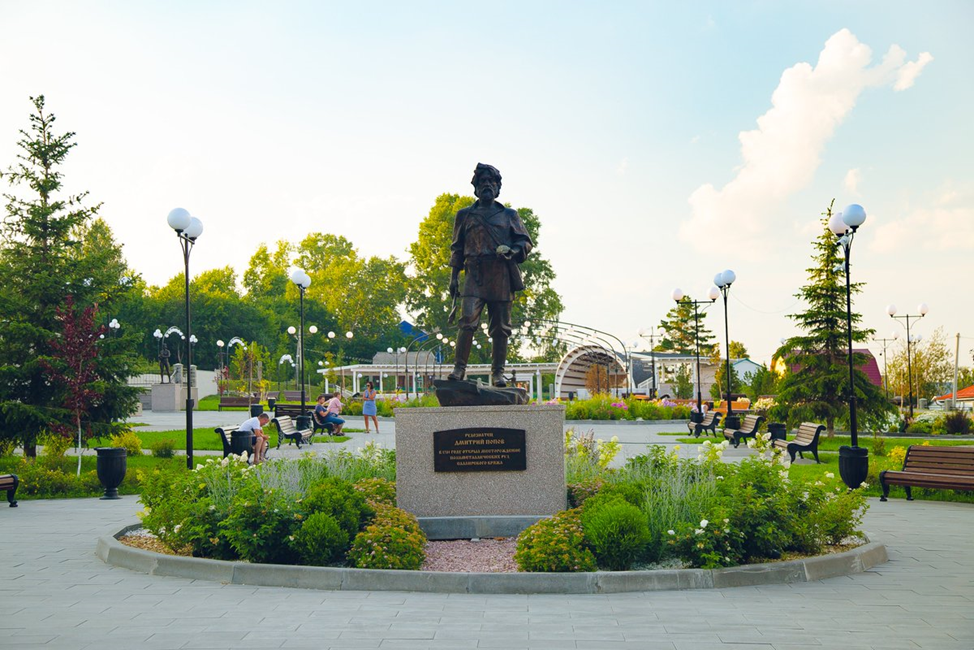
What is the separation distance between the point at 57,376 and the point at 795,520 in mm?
14229

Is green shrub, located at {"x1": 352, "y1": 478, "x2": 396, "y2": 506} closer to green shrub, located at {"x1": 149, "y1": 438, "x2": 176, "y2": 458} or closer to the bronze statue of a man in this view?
the bronze statue of a man

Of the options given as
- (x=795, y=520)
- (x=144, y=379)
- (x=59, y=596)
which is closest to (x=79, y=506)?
(x=59, y=596)

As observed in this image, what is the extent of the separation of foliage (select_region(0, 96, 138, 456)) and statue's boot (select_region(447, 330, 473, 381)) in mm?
10013

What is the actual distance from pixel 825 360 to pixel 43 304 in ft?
63.0

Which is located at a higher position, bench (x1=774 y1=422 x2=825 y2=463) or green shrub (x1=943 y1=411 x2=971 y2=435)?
bench (x1=774 y1=422 x2=825 y2=463)

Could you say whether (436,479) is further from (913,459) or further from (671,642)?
(913,459)

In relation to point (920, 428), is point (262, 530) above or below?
above

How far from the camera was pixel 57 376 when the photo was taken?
1619cm

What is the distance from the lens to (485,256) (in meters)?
10.0

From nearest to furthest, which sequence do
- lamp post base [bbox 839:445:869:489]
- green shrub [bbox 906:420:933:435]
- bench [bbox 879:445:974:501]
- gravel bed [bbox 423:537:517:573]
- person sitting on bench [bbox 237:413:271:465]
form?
gravel bed [bbox 423:537:517:573] → bench [bbox 879:445:974:501] → lamp post base [bbox 839:445:869:489] → person sitting on bench [bbox 237:413:271:465] → green shrub [bbox 906:420:933:435]

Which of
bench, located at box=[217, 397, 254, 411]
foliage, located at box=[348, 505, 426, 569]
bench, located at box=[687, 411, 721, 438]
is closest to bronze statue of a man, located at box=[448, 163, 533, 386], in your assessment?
foliage, located at box=[348, 505, 426, 569]

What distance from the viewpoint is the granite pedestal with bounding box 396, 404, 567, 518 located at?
9.08 metres

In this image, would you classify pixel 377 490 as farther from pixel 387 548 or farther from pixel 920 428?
pixel 920 428

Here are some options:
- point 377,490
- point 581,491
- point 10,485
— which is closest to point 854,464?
point 581,491
